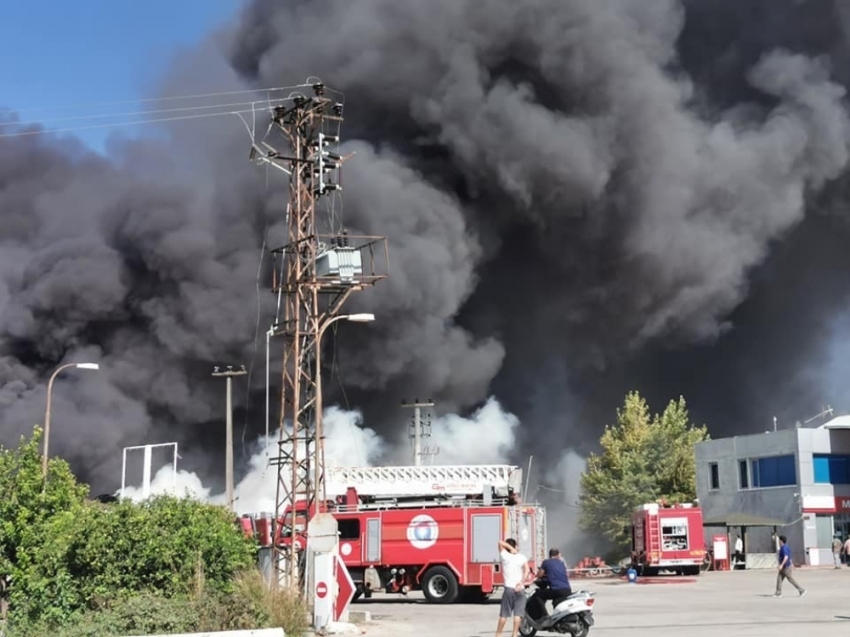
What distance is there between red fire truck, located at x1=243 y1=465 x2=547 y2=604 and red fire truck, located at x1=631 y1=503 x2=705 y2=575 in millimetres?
11605

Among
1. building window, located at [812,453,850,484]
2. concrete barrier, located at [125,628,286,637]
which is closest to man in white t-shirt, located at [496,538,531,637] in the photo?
Answer: concrete barrier, located at [125,628,286,637]

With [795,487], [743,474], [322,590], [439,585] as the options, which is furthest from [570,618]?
[743,474]

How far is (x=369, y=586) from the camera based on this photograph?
78.5 ft

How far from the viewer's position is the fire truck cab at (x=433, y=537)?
22781 millimetres

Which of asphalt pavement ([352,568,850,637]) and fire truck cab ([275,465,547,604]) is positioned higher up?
fire truck cab ([275,465,547,604])

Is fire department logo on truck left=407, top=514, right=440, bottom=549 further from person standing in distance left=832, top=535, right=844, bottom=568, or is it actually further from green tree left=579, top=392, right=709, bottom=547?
green tree left=579, top=392, right=709, bottom=547

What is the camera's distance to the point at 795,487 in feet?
145

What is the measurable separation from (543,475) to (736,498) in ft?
66.1

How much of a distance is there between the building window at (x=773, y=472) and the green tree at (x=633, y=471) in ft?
20.2

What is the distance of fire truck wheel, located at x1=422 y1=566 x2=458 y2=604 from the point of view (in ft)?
75.3

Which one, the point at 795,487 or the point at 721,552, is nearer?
the point at 721,552

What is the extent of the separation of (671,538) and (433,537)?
14598mm

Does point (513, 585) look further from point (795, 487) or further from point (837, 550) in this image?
point (795, 487)

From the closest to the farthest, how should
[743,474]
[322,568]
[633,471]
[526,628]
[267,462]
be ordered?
1. [526,628]
2. [322,568]
3. [267,462]
4. [743,474]
5. [633,471]
